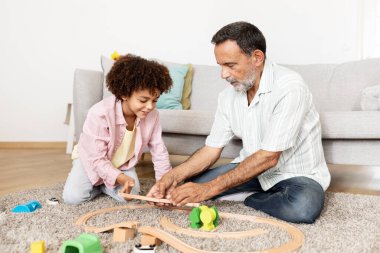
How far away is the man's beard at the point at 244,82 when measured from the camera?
171cm

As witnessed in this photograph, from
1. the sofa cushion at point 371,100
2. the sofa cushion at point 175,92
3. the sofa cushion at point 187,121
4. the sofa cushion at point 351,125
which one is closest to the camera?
the sofa cushion at point 351,125

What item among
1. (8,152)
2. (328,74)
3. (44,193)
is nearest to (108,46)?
(8,152)

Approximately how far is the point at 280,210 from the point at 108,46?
3247mm

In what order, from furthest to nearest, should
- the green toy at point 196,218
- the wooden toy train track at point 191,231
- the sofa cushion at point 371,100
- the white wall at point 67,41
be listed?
the white wall at point 67,41 < the sofa cushion at point 371,100 < the green toy at point 196,218 < the wooden toy train track at point 191,231

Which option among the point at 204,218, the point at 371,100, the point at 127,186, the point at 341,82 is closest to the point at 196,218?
the point at 204,218

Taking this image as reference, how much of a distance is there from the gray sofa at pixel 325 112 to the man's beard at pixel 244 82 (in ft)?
2.19

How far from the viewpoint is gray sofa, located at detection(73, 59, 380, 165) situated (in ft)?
7.28

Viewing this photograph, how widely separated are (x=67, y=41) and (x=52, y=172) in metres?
2.01

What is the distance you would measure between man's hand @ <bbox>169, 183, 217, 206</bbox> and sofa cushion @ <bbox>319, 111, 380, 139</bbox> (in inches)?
37.4

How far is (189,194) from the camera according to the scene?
4.98 feet

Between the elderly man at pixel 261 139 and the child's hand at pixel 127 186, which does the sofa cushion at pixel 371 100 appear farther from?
the child's hand at pixel 127 186

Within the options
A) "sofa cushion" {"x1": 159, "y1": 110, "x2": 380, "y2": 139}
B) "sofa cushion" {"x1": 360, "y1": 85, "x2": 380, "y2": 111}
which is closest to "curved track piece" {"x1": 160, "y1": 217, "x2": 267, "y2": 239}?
"sofa cushion" {"x1": 159, "y1": 110, "x2": 380, "y2": 139}

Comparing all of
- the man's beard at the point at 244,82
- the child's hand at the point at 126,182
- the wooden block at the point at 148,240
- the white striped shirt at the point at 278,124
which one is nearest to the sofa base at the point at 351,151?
the white striped shirt at the point at 278,124

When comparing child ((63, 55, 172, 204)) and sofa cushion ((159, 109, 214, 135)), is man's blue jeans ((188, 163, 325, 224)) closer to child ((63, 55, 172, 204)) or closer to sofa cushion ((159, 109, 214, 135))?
child ((63, 55, 172, 204))
